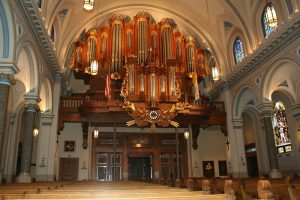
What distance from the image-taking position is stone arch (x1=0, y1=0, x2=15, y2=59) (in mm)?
9031

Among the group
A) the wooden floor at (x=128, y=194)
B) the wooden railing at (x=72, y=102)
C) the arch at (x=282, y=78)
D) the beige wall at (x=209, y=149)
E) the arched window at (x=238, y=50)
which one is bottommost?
the wooden floor at (x=128, y=194)

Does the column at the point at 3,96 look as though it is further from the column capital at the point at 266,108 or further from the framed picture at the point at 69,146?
the column capital at the point at 266,108

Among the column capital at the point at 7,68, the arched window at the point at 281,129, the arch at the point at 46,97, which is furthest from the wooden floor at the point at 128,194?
the arched window at the point at 281,129

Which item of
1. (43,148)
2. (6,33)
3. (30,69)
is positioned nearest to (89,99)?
(43,148)

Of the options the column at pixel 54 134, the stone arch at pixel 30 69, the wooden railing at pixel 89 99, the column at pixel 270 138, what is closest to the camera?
the stone arch at pixel 30 69

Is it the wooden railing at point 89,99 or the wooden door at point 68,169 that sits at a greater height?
the wooden railing at point 89,99

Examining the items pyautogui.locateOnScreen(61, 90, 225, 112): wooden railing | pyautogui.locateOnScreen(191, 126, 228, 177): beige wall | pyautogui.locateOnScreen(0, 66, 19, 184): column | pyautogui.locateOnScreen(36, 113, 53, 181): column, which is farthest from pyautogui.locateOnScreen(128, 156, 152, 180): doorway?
pyautogui.locateOnScreen(0, 66, 19, 184): column

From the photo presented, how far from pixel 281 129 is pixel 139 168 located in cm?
1033

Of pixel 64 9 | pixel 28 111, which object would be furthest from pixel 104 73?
pixel 28 111

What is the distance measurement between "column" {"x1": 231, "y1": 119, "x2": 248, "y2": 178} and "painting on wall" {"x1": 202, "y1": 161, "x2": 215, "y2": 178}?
148 inches

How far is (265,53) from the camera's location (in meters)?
14.0

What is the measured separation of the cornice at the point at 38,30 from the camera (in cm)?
1016

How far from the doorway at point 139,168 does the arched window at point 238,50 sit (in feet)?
31.1

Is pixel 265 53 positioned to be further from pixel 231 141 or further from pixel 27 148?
pixel 27 148
